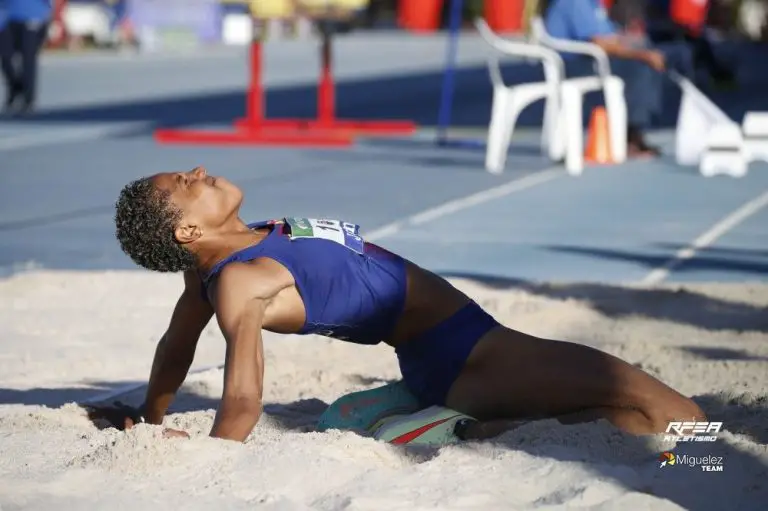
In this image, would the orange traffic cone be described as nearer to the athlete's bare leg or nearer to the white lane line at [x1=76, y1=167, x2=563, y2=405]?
the white lane line at [x1=76, y1=167, x2=563, y2=405]

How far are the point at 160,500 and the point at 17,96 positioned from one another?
18.2 metres

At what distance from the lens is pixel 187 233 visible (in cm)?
476

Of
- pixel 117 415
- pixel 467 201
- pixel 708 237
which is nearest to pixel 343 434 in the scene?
pixel 117 415

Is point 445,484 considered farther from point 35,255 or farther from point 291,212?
point 291,212

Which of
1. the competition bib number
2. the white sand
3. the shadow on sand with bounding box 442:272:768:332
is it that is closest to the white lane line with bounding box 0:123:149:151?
the white sand

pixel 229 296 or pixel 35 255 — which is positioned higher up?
pixel 229 296

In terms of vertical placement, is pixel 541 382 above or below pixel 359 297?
below

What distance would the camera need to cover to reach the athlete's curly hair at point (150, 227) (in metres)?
4.75

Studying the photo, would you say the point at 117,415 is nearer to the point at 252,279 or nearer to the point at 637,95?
the point at 252,279

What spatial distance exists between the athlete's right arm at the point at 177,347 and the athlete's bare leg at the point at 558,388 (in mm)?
911

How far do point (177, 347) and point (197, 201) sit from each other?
0.74 m

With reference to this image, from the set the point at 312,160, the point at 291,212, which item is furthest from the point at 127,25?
the point at 291,212

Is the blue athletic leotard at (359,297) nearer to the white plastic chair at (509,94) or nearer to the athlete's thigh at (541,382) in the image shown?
the athlete's thigh at (541,382)

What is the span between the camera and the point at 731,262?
9500 mm
